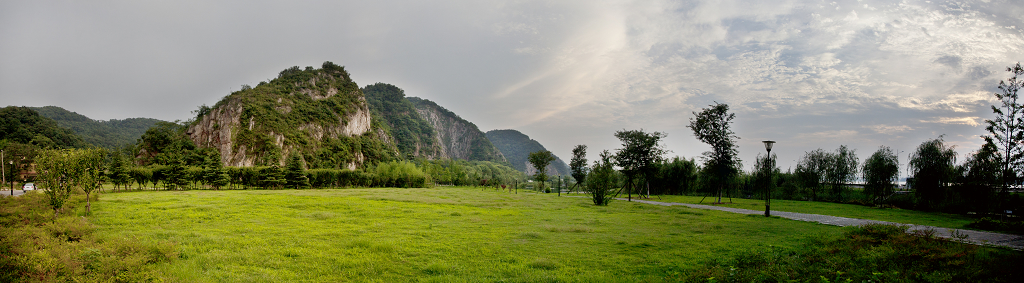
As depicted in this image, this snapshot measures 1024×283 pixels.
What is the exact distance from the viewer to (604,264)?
28.6ft

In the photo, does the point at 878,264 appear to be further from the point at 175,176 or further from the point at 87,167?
the point at 175,176

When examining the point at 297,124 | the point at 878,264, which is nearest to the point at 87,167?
the point at 878,264

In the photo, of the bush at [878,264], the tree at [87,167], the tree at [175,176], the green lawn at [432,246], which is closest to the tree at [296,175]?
the tree at [175,176]

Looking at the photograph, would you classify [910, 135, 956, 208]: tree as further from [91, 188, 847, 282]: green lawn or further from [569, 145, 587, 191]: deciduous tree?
[569, 145, 587, 191]: deciduous tree

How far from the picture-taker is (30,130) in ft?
231

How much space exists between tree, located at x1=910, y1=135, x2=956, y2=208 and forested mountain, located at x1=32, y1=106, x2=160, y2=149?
13312cm

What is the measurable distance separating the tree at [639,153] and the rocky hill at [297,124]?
58.6m

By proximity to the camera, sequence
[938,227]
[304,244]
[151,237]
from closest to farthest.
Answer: [304,244], [151,237], [938,227]

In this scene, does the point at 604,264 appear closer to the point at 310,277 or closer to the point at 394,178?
the point at 310,277

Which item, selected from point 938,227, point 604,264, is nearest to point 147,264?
point 604,264

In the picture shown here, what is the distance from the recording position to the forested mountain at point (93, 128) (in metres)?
96.6

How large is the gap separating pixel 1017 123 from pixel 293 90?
14450 cm

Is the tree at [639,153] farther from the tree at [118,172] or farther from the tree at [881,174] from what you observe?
the tree at [118,172]

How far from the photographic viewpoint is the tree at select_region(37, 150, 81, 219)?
1520 centimetres
